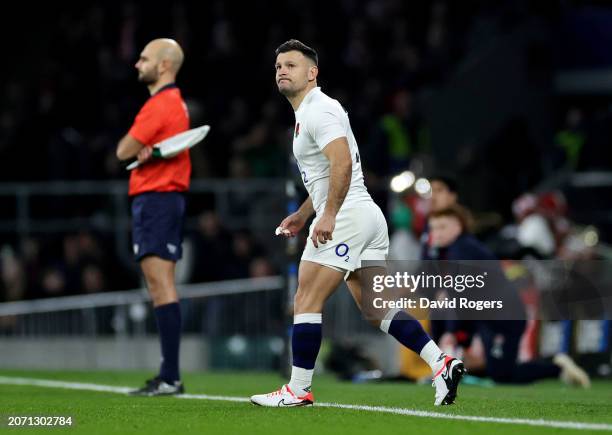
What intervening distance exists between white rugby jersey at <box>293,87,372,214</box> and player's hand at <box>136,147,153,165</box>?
1.72 metres

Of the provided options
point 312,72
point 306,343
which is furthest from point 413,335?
point 312,72

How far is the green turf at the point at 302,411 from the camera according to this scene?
7.05 m

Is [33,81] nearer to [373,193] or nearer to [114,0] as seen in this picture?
[114,0]

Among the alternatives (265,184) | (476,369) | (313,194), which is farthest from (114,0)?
(313,194)

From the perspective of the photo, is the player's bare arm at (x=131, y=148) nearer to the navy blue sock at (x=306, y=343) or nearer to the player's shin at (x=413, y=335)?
the navy blue sock at (x=306, y=343)

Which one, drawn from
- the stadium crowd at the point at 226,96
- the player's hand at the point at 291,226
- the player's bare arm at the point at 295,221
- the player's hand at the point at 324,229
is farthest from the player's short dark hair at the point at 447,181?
the stadium crowd at the point at 226,96

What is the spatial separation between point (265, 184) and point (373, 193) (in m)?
1.73

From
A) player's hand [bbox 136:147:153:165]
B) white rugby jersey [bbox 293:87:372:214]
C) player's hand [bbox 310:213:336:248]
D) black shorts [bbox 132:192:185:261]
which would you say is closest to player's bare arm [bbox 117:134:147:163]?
player's hand [bbox 136:147:153:165]

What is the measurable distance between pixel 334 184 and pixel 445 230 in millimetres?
4355

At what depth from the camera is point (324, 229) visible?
790 cm

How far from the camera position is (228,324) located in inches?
655

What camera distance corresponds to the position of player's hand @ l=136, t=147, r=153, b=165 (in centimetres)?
994

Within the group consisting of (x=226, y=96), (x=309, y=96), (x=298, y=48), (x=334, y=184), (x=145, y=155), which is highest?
(x=226, y=96)

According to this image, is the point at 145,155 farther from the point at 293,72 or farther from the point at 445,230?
the point at 445,230
